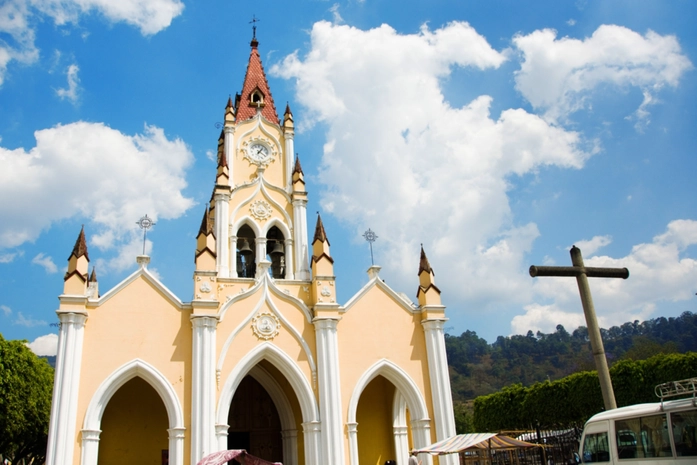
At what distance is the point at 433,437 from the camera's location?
19.8m

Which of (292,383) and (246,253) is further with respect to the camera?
(246,253)

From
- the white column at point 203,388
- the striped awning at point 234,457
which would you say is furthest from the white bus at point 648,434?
the white column at point 203,388

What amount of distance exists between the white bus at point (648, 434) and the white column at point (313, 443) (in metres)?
9.87

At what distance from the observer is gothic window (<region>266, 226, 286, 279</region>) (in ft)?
76.5

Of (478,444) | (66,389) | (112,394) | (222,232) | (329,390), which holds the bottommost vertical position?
(478,444)

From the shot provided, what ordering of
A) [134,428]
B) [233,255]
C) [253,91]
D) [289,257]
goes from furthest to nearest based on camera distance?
[253,91] → [289,257] → [233,255] → [134,428]

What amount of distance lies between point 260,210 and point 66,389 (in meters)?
9.75

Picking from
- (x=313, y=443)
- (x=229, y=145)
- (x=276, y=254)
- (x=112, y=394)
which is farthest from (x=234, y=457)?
(x=229, y=145)

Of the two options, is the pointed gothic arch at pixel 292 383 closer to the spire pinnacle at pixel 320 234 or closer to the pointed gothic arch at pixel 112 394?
the pointed gothic arch at pixel 112 394

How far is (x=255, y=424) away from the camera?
21.7m

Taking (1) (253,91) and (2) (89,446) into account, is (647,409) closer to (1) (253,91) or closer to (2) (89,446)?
(2) (89,446)

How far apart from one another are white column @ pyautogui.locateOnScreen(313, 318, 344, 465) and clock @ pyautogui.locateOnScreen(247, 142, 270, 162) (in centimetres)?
824

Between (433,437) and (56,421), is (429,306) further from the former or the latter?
(56,421)

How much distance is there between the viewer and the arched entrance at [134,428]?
19016 millimetres
